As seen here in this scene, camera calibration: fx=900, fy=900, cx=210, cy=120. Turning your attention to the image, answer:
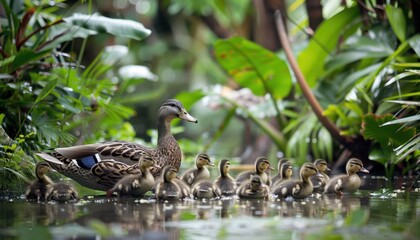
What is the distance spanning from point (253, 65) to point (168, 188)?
4.42 meters

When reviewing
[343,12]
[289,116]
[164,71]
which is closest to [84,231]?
[343,12]

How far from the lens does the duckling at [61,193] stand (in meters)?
6.82

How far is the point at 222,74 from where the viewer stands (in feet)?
64.3

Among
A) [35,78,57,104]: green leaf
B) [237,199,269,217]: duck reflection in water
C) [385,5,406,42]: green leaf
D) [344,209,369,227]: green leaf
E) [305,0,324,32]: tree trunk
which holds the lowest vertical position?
[344,209,369,227]: green leaf

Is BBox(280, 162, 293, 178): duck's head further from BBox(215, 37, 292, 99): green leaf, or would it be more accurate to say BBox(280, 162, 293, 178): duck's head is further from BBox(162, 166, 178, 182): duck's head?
BBox(215, 37, 292, 99): green leaf

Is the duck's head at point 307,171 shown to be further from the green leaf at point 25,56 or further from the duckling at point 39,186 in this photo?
the green leaf at point 25,56

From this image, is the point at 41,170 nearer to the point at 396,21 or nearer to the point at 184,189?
the point at 184,189

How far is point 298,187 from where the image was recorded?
23.6 feet

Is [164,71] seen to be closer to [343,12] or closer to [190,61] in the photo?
[190,61]

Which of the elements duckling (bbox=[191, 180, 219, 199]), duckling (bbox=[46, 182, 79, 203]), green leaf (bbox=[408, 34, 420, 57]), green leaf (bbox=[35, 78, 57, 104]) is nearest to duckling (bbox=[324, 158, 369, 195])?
duckling (bbox=[191, 180, 219, 199])

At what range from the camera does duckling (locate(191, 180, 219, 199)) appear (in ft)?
23.6

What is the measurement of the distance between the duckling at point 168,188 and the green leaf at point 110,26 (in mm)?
1887

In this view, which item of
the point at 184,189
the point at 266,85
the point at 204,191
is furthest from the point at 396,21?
the point at 184,189

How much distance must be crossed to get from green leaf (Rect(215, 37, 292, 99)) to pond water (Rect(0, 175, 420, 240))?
383 cm
